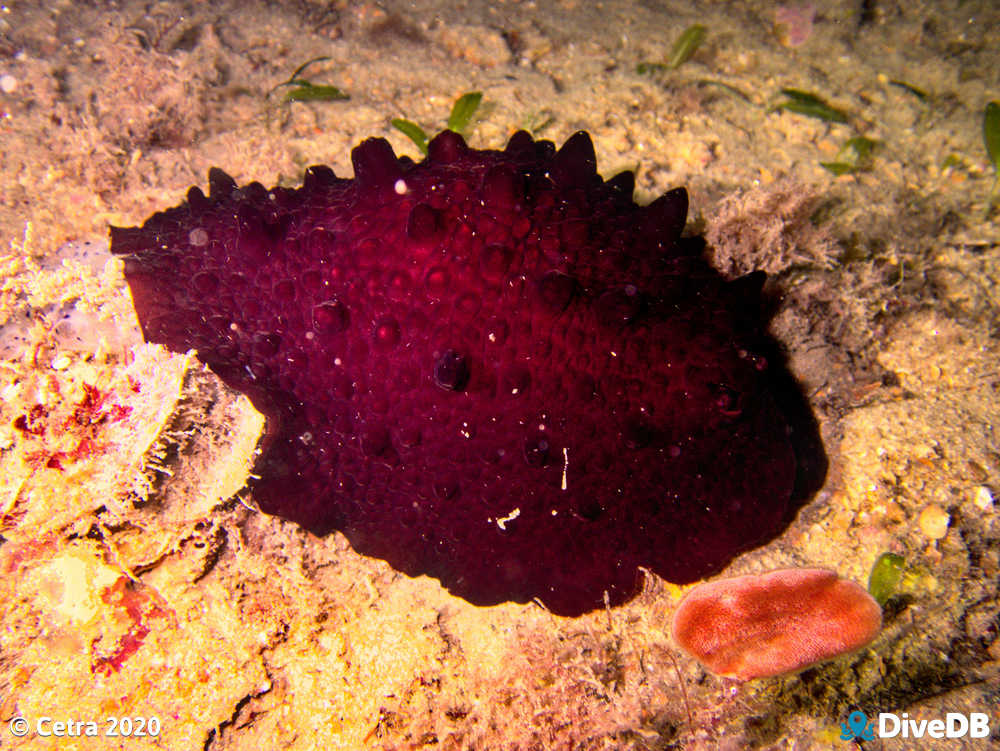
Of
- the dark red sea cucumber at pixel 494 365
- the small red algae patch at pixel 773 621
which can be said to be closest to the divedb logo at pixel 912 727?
the small red algae patch at pixel 773 621

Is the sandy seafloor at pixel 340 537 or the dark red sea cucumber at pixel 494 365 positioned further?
the sandy seafloor at pixel 340 537

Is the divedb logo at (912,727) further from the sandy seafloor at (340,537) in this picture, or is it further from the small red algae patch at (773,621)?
the small red algae patch at (773,621)

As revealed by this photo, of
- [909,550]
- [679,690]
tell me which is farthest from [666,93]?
[679,690]

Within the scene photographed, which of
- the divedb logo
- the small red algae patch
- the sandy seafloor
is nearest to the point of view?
the divedb logo

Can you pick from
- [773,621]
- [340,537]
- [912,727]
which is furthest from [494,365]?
[912,727]

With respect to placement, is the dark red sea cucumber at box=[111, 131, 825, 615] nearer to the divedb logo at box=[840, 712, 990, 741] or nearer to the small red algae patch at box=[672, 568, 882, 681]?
the small red algae patch at box=[672, 568, 882, 681]

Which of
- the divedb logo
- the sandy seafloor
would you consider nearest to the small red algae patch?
the sandy seafloor

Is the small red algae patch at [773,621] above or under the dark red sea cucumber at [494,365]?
under
